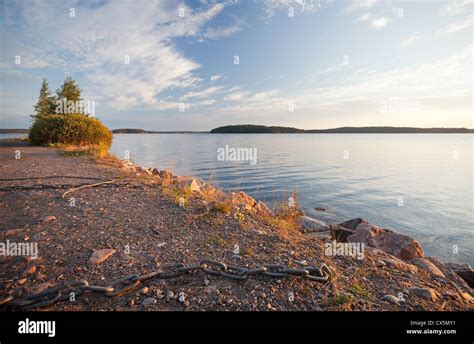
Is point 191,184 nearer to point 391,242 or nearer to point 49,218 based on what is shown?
point 49,218

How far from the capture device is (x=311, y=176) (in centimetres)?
1862

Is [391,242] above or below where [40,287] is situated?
below

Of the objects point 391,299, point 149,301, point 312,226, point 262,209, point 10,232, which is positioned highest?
point 10,232

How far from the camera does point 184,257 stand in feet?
11.1

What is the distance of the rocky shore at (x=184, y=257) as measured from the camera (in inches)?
99.1

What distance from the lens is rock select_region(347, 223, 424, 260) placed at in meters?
6.08

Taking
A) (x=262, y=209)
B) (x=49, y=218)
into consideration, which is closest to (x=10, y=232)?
(x=49, y=218)

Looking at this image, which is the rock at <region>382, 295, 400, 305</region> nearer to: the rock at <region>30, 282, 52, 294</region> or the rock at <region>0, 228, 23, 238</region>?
the rock at <region>30, 282, 52, 294</region>

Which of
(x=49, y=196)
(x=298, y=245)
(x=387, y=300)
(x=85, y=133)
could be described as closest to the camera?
(x=387, y=300)

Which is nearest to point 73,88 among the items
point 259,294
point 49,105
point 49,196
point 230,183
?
point 49,105

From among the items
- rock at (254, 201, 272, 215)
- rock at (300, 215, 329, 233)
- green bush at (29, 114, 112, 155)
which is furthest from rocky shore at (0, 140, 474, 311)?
green bush at (29, 114, 112, 155)

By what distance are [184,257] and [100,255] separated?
3.72 feet
